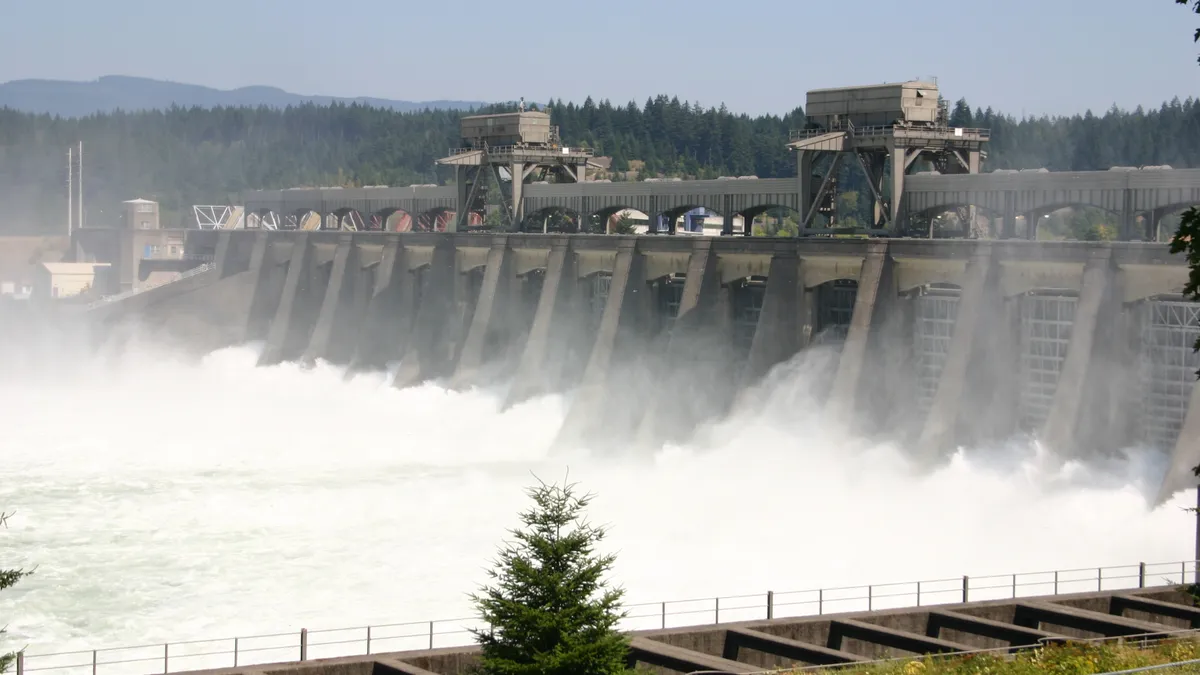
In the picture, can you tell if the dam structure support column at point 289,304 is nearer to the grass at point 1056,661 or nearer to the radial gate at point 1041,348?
the radial gate at point 1041,348

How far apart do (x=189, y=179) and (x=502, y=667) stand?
496 ft

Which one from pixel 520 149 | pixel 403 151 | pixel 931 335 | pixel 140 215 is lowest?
pixel 931 335

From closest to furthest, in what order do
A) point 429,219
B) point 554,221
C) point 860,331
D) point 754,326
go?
1. point 860,331
2. point 754,326
3. point 554,221
4. point 429,219

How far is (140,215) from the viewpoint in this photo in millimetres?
106750

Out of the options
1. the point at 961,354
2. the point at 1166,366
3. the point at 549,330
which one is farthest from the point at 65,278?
the point at 1166,366

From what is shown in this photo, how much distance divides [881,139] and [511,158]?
24.1 meters

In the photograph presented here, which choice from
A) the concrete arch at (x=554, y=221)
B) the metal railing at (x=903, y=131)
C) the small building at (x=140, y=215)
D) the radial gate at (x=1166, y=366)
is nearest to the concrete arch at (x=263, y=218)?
the small building at (x=140, y=215)

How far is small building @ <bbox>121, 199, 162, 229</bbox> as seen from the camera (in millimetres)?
105688

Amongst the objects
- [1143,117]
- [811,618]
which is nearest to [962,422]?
[811,618]

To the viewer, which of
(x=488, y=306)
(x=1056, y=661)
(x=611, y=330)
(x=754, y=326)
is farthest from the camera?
(x=488, y=306)

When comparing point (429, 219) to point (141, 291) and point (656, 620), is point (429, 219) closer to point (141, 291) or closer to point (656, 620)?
point (141, 291)

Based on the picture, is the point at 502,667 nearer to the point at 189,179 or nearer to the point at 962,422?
the point at 962,422

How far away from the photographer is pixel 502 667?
2142cm

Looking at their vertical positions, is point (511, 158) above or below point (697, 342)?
above
